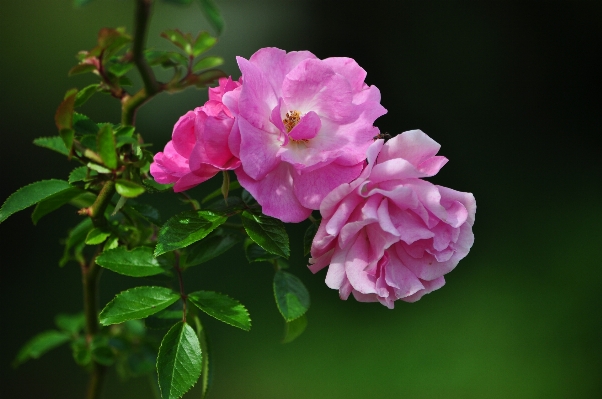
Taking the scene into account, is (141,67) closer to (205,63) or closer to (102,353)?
(205,63)

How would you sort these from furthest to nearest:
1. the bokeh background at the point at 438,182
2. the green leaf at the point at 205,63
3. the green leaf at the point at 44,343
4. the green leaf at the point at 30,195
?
1. the bokeh background at the point at 438,182
2. the green leaf at the point at 44,343
3. the green leaf at the point at 205,63
4. the green leaf at the point at 30,195

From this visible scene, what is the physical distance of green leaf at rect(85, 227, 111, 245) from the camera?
654 millimetres

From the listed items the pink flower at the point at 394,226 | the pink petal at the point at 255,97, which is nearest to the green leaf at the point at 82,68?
the pink petal at the point at 255,97

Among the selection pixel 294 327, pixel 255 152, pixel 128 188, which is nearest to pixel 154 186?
pixel 128 188

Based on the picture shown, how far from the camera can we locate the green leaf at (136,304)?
584mm

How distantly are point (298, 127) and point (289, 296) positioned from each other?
19 cm

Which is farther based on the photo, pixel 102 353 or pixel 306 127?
pixel 102 353

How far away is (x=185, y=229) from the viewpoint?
57 centimetres

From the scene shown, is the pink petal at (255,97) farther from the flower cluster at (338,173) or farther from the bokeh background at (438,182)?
the bokeh background at (438,182)

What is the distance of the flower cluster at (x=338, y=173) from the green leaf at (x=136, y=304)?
14cm

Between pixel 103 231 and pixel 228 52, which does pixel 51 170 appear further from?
pixel 103 231

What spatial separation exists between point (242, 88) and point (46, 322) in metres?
1.84

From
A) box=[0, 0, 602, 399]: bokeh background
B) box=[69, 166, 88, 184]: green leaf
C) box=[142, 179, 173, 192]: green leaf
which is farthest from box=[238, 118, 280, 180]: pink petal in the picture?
box=[0, 0, 602, 399]: bokeh background

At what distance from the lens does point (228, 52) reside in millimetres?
2377
